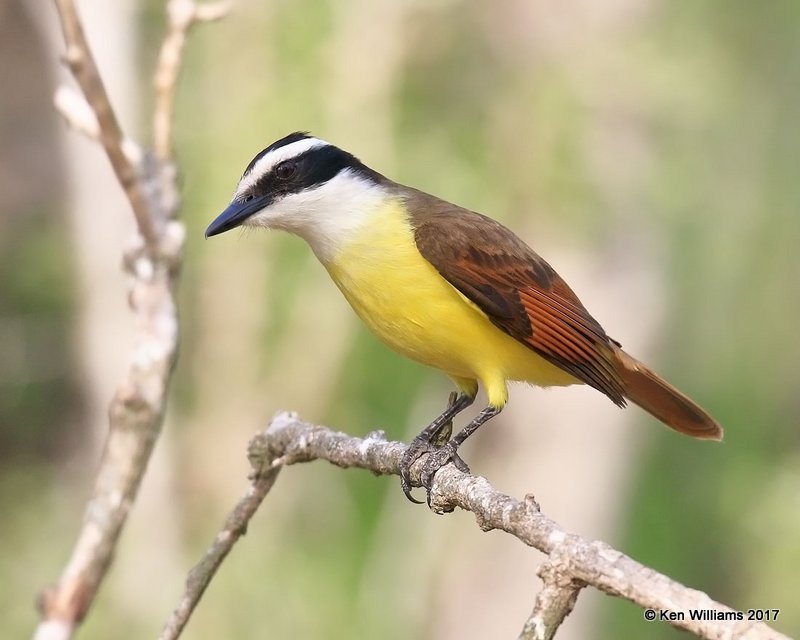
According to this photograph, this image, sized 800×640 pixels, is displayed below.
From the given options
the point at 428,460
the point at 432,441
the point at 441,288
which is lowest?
the point at 428,460

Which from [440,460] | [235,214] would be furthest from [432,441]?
[235,214]

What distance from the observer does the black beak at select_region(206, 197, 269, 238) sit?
3748 mm

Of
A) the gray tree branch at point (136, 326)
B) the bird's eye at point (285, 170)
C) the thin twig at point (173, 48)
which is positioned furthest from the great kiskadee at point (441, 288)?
the thin twig at point (173, 48)

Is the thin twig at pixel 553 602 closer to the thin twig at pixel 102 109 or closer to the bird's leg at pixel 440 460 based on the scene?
the bird's leg at pixel 440 460

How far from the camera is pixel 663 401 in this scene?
403 centimetres

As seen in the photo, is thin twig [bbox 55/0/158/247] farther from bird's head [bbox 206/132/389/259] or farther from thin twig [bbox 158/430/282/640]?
thin twig [bbox 158/430/282/640]

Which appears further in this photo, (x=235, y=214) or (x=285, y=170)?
(x=285, y=170)

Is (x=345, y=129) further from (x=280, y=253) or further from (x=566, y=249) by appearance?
(x=566, y=249)

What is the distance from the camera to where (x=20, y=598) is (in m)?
7.04

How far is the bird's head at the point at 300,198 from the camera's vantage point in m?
3.79

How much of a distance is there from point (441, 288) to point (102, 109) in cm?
115

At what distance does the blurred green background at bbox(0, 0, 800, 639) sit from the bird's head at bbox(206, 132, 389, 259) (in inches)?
92.6

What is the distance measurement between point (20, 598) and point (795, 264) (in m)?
5.16

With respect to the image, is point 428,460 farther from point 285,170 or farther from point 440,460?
point 285,170
